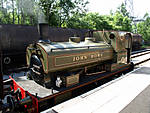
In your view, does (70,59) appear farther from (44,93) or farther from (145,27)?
(145,27)

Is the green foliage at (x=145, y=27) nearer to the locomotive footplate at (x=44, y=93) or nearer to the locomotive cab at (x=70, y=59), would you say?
the locomotive cab at (x=70, y=59)

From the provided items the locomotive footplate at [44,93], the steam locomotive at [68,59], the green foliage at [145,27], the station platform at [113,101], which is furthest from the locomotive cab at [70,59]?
the green foliage at [145,27]

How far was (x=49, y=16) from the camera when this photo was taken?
76.5 ft

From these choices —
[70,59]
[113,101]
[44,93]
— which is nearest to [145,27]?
[113,101]

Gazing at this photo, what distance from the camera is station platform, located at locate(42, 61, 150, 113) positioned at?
12.7ft

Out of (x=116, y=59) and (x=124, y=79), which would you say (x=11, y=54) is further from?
(x=124, y=79)

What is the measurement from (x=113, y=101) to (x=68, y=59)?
219cm

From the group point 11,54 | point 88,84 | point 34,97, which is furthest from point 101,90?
point 11,54

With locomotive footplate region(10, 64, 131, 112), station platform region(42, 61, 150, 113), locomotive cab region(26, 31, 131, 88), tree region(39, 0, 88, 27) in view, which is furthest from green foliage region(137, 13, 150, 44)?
locomotive footplate region(10, 64, 131, 112)

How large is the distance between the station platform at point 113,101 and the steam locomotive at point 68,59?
0.76 m

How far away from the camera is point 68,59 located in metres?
4.70

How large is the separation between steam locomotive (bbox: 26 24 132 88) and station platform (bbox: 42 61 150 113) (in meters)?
0.76

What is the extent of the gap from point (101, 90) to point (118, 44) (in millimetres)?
2867

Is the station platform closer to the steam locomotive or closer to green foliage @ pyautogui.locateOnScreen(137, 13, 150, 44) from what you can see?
the steam locomotive
